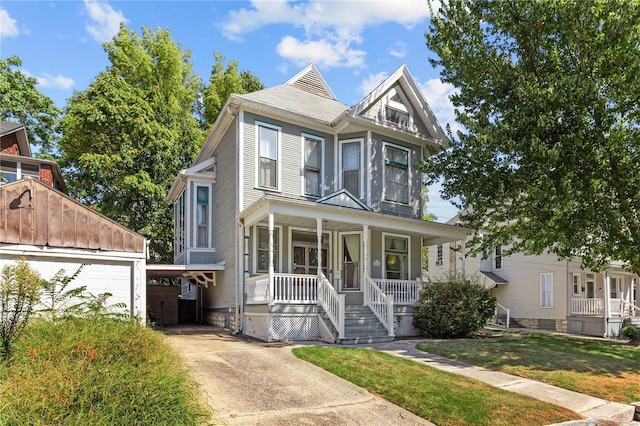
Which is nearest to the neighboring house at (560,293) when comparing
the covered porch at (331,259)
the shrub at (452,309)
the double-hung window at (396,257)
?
the double-hung window at (396,257)

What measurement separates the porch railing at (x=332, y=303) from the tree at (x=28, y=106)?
24507 millimetres

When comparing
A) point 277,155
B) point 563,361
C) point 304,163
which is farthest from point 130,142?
point 563,361

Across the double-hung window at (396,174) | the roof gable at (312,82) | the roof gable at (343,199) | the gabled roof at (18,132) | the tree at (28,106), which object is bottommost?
the roof gable at (343,199)

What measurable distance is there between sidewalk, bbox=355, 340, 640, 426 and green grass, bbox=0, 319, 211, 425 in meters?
5.44

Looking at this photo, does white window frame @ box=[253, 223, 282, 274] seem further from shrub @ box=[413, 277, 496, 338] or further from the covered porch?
shrub @ box=[413, 277, 496, 338]

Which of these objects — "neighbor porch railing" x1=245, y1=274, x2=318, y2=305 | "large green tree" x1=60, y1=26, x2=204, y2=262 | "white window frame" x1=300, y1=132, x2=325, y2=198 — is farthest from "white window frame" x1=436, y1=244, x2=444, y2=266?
"neighbor porch railing" x1=245, y1=274, x2=318, y2=305

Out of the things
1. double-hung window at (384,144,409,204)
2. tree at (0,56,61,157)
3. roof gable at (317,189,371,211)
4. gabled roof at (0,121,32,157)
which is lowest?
roof gable at (317,189,371,211)

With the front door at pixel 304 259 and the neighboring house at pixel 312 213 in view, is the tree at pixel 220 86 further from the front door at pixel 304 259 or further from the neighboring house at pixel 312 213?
the front door at pixel 304 259

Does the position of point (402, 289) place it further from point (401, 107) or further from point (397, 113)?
point (401, 107)

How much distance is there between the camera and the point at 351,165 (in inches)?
641

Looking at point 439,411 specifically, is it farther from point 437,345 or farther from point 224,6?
point 224,6

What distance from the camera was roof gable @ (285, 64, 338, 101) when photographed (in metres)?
18.5

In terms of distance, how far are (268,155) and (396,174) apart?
198 inches

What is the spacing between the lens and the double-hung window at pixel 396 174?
16.6 m
